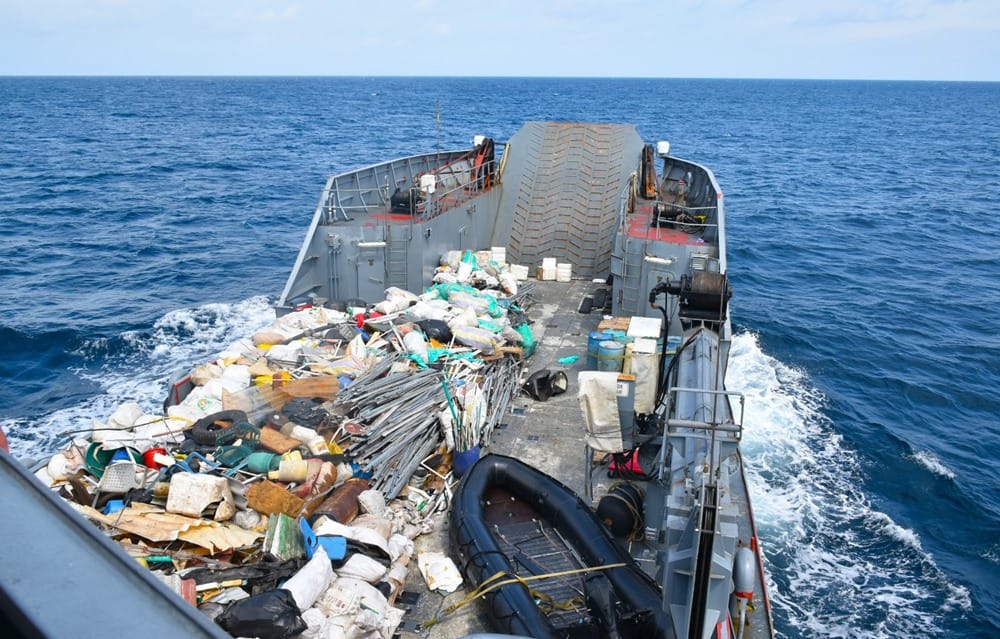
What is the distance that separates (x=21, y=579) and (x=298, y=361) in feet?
40.1

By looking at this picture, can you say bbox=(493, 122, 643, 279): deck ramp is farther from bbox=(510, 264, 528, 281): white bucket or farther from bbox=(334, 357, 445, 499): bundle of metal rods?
bbox=(334, 357, 445, 499): bundle of metal rods

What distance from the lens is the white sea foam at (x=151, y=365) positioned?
1773cm

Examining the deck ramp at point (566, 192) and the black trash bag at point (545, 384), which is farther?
the deck ramp at point (566, 192)

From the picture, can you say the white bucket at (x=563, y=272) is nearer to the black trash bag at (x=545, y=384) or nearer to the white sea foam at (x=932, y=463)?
the black trash bag at (x=545, y=384)

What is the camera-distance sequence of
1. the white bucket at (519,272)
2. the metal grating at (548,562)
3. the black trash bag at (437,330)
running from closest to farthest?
the metal grating at (548,562) < the black trash bag at (437,330) < the white bucket at (519,272)

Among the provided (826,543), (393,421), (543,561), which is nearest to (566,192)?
(826,543)

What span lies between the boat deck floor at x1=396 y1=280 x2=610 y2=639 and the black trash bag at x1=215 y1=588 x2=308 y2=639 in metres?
1.51

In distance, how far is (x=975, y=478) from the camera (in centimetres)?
1709

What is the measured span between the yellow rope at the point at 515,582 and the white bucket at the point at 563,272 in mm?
13459

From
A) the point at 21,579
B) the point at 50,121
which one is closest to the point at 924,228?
the point at 21,579

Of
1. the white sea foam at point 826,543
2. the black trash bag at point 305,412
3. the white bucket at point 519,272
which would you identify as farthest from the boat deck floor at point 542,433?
the white sea foam at point 826,543

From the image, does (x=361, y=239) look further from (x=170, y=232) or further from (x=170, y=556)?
(x=170, y=232)

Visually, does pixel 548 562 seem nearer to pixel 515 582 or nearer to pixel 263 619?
pixel 515 582

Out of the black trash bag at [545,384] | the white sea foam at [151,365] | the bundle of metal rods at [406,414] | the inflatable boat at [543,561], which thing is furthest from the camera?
the white sea foam at [151,365]
